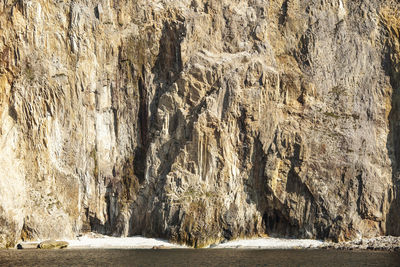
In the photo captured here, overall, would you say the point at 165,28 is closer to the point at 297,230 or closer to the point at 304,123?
the point at 304,123

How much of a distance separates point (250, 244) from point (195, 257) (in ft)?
42.2

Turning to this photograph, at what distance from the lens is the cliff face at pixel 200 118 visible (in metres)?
62.3

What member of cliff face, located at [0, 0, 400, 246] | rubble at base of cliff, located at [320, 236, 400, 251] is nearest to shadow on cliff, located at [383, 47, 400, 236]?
cliff face, located at [0, 0, 400, 246]

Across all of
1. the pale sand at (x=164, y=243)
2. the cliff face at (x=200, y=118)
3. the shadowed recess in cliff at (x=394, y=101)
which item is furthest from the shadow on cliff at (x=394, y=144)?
the pale sand at (x=164, y=243)

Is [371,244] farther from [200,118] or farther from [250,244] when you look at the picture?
[200,118]

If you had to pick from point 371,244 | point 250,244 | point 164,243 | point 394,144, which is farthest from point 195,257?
point 394,144

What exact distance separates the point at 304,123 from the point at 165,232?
60.1 feet

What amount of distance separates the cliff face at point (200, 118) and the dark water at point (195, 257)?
7.34m

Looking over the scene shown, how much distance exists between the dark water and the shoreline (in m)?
3.58

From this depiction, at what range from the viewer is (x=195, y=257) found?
48781mm

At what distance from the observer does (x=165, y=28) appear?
7094 cm

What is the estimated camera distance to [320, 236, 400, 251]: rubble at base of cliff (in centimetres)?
5622

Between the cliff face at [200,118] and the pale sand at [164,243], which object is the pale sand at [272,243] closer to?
the pale sand at [164,243]

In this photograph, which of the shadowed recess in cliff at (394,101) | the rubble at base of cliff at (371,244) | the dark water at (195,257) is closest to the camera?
the dark water at (195,257)
